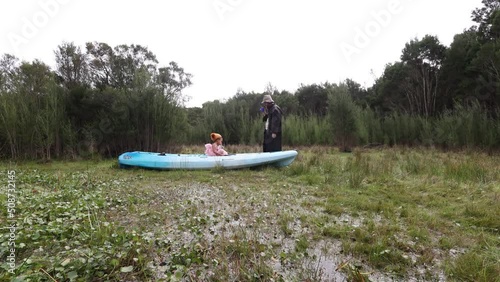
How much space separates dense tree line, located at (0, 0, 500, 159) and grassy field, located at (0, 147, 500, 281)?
164 inches

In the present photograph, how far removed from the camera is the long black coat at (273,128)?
25.1ft

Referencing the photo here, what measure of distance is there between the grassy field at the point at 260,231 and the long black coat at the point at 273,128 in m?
2.98

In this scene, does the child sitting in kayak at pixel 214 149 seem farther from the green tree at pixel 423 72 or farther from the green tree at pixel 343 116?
the green tree at pixel 423 72

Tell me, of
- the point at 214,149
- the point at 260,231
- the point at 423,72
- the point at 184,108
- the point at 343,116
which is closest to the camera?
the point at 260,231

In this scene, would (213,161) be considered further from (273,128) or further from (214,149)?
(273,128)

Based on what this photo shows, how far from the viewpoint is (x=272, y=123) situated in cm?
775

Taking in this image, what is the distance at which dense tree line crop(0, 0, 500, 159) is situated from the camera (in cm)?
852

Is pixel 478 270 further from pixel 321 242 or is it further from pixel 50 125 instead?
pixel 50 125

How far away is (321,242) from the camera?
8.59 ft

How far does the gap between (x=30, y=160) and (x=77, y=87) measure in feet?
9.22

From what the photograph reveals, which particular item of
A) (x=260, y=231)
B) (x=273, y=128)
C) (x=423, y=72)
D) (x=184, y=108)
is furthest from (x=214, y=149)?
(x=423, y=72)

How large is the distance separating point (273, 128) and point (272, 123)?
149 mm

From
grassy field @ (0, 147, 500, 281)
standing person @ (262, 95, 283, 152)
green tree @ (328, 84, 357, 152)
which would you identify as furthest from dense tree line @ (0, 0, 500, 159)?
grassy field @ (0, 147, 500, 281)

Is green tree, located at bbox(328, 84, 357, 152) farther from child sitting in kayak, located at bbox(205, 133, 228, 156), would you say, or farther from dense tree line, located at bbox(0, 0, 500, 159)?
child sitting in kayak, located at bbox(205, 133, 228, 156)
